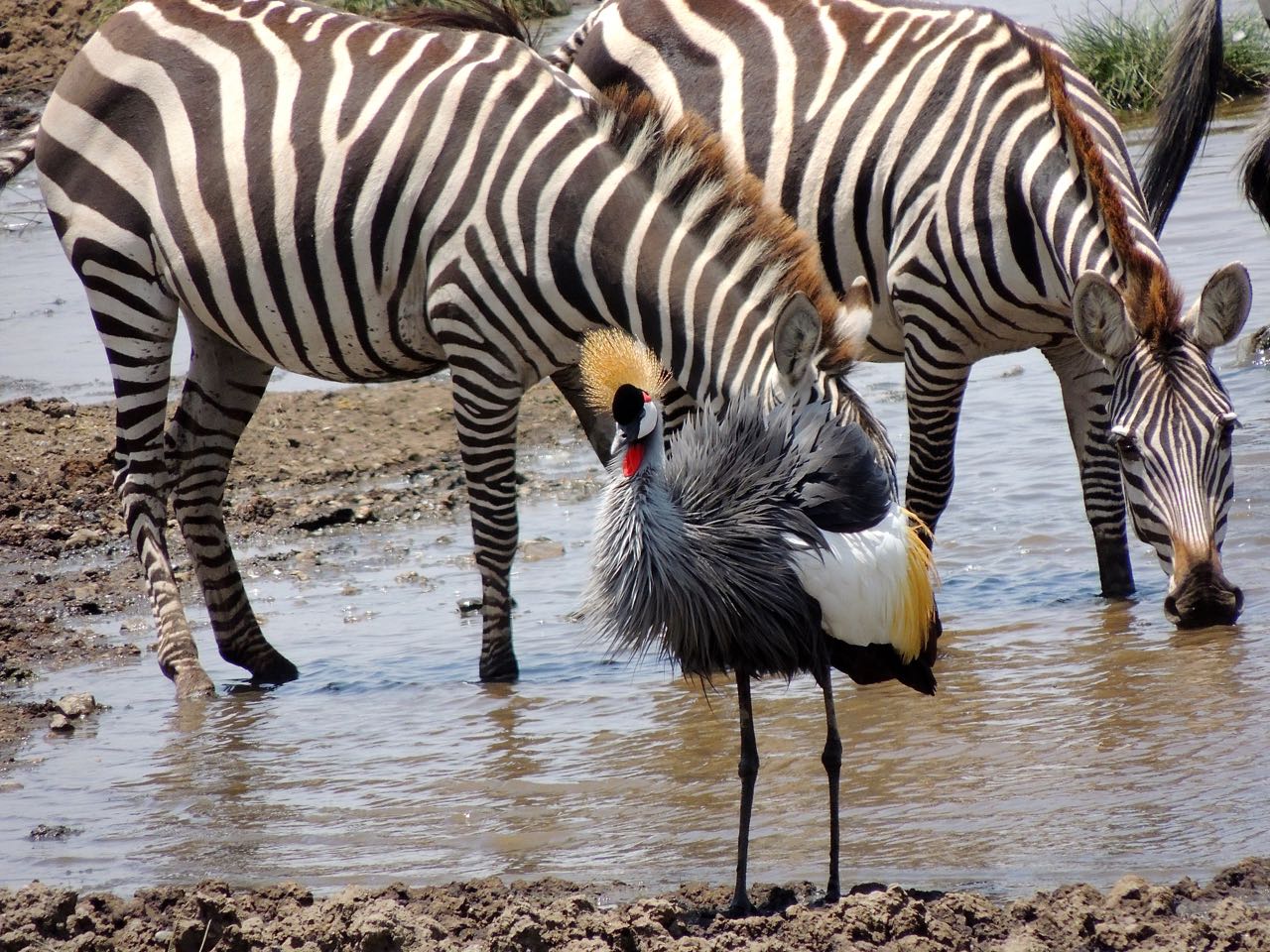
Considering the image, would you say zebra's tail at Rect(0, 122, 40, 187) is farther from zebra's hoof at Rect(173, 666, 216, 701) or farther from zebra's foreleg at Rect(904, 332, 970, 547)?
zebra's foreleg at Rect(904, 332, 970, 547)

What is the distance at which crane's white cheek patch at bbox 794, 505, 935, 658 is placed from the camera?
4.41 meters

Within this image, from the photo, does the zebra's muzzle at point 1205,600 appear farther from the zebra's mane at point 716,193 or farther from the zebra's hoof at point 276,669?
the zebra's hoof at point 276,669

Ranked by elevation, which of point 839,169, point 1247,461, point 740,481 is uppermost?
point 839,169

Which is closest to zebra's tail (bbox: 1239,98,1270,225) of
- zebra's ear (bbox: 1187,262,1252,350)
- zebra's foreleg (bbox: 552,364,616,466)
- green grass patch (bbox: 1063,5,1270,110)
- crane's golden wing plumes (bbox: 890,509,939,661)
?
zebra's ear (bbox: 1187,262,1252,350)

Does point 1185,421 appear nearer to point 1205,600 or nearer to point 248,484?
point 1205,600

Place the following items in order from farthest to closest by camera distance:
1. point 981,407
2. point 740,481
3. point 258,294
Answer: point 981,407
point 258,294
point 740,481

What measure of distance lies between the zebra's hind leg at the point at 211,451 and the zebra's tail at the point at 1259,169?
→ 529cm

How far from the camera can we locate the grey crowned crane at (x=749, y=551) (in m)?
4.38

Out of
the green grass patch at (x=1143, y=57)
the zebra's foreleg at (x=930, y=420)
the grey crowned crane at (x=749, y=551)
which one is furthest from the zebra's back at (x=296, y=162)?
the green grass patch at (x=1143, y=57)

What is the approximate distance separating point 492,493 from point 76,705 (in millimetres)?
1818

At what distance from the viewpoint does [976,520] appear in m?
8.20

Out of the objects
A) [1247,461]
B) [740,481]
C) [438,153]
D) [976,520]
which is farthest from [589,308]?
[1247,461]

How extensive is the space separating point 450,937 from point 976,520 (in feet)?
15.3

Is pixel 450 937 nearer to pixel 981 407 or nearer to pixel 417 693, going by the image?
pixel 417 693
